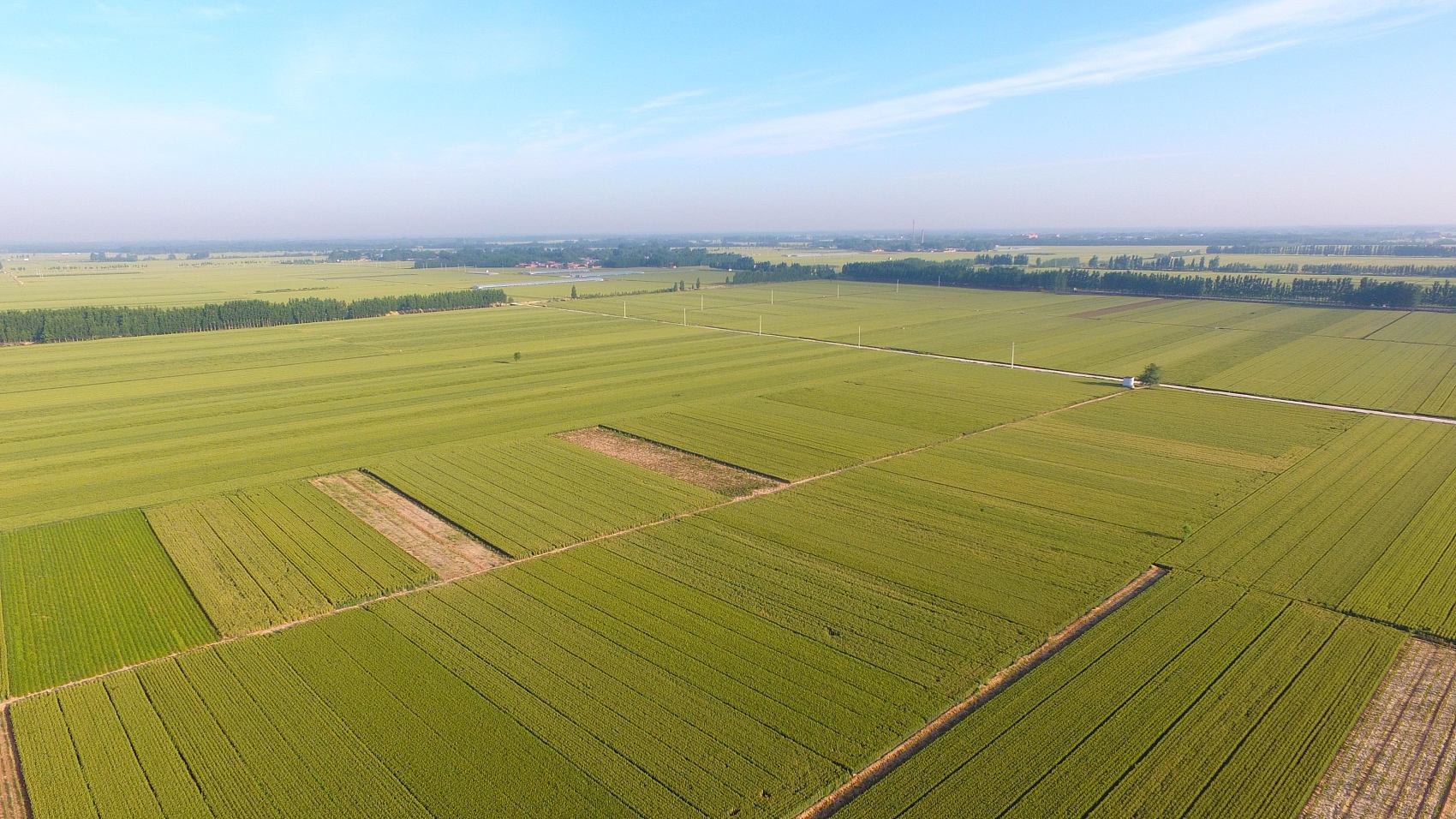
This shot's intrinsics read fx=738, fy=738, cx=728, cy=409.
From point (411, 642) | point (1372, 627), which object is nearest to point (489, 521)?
point (411, 642)

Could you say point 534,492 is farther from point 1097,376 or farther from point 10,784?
point 1097,376

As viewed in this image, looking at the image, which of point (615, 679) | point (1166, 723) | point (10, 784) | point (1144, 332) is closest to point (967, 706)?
point (1166, 723)

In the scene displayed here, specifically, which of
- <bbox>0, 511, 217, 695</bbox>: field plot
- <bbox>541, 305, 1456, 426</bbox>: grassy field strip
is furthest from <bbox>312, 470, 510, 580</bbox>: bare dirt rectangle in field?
<bbox>541, 305, 1456, 426</bbox>: grassy field strip

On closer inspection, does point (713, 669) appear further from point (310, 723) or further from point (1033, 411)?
point (1033, 411)

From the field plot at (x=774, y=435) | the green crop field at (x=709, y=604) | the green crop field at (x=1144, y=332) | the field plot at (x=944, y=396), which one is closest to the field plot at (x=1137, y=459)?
the green crop field at (x=709, y=604)

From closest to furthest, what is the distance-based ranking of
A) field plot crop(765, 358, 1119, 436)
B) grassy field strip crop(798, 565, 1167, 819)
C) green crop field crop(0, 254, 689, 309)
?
1. grassy field strip crop(798, 565, 1167, 819)
2. field plot crop(765, 358, 1119, 436)
3. green crop field crop(0, 254, 689, 309)

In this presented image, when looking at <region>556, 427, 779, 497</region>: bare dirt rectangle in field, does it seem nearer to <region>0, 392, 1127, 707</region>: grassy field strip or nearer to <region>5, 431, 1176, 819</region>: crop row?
<region>0, 392, 1127, 707</region>: grassy field strip

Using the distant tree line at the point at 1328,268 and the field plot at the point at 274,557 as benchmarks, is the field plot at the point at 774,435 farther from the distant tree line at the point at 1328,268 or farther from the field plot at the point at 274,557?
the distant tree line at the point at 1328,268
